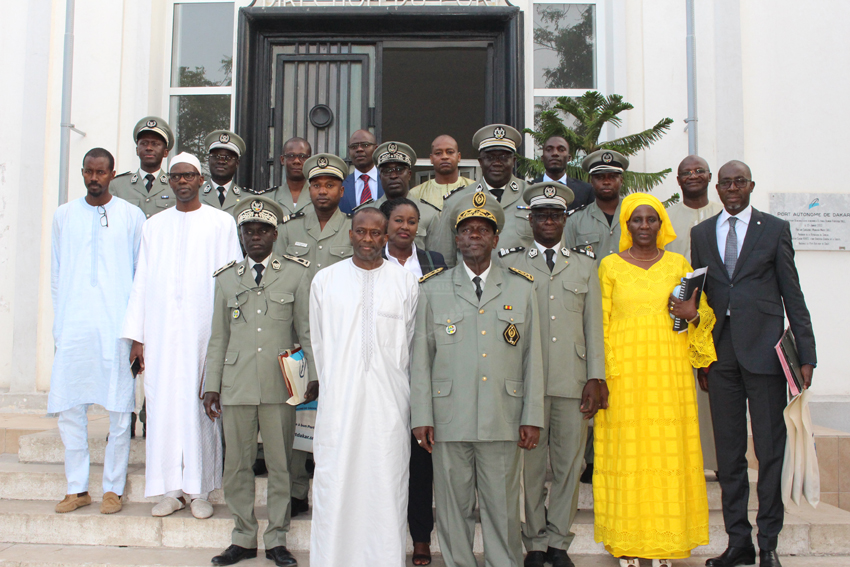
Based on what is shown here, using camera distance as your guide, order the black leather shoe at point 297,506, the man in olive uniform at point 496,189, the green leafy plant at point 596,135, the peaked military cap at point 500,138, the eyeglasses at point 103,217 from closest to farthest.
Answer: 1. the black leather shoe at point 297,506
2. the eyeglasses at point 103,217
3. the man in olive uniform at point 496,189
4. the peaked military cap at point 500,138
5. the green leafy plant at point 596,135

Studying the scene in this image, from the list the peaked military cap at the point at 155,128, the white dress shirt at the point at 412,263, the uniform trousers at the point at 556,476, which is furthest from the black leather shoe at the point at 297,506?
the peaked military cap at the point at 155,128

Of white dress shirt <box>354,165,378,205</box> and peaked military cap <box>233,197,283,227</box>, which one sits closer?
peaked military cap <box>233,197,283,227</box>

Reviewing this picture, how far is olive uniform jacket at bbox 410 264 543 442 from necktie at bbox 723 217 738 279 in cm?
137

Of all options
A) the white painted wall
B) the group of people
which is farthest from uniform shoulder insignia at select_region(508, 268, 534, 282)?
the white painted wall

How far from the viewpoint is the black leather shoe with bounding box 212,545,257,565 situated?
3988 millimetres

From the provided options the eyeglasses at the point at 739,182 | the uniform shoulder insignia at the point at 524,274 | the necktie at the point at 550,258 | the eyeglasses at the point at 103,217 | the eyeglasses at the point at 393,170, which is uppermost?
the eyeglasses at the point at 393,170

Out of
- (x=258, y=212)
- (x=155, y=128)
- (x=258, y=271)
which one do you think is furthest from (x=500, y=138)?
(x=155, y=128)

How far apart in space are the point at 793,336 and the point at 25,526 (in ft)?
16.9

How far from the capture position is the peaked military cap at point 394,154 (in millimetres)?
5309

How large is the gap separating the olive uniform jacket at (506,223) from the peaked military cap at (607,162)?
1.81 ft

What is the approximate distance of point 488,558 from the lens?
3686 millimetres

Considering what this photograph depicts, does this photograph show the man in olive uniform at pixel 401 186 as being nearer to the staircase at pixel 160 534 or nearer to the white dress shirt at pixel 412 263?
the white dress shirt at pixel 412 263

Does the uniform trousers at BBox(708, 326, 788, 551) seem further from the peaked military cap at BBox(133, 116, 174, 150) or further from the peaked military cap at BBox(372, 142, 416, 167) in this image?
the peaked military cap at BBox(133, 116, 174, 150)

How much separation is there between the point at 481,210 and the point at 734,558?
101 inches
